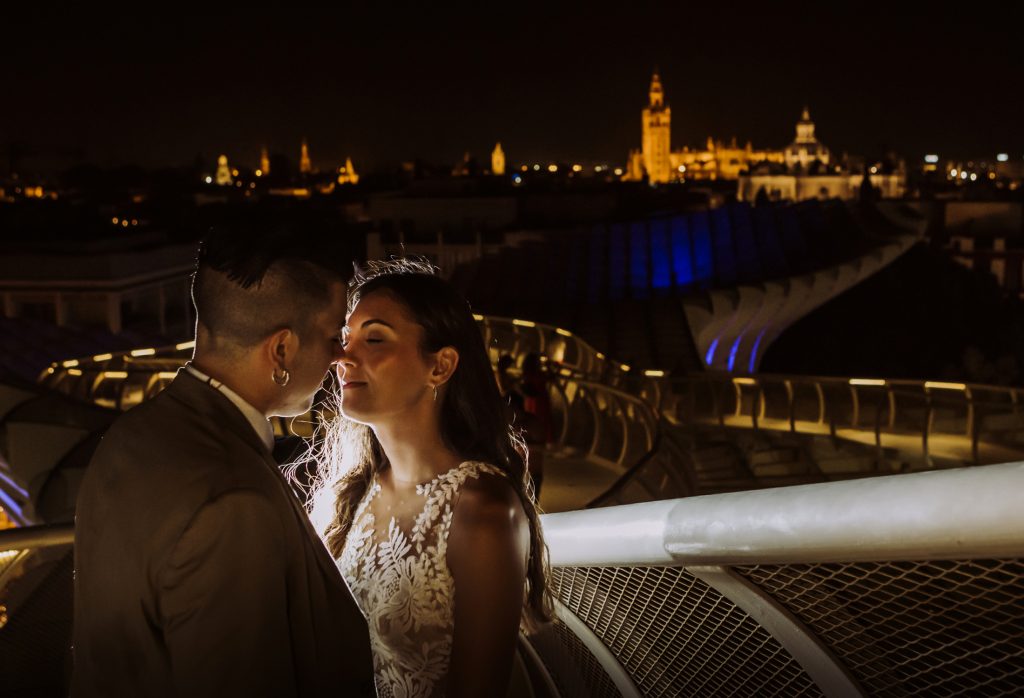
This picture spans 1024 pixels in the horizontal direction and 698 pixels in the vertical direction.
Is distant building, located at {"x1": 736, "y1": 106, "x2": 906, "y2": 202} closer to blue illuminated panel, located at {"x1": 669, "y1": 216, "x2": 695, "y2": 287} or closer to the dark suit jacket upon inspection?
blue illuminated panel, located at {"x1": 669, "y1": 216, "x2": 695, "y2": 287}

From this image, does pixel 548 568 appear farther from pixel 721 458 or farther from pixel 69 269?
pixel 69 269

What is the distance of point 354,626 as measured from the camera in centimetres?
154

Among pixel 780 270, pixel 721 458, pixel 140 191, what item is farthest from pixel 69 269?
pixel 140 191

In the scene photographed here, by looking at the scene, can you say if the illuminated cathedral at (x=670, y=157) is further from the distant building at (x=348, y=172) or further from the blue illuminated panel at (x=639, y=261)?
the blue illuminated panel at (x=639, y=261)

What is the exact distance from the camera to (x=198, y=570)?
53.4 inches

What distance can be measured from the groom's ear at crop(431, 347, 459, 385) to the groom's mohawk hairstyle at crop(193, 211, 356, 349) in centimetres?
48

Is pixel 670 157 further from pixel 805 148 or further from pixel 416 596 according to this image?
pixel 416 596

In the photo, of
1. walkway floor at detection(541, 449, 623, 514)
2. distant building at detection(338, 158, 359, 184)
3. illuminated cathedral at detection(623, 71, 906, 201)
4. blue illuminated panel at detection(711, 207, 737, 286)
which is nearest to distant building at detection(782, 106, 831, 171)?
illuminated cathedral at detection(623, 71, 906, 201)

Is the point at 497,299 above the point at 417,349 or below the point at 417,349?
below

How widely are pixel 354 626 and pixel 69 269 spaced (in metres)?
24.1

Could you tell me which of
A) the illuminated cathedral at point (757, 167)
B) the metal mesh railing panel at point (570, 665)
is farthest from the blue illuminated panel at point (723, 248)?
the illuminated cathedral at point (757, 167)

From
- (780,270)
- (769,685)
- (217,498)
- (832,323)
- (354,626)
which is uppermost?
(217,498)

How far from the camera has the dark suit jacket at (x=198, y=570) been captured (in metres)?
1.36

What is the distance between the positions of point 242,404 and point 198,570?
0.86 feet
